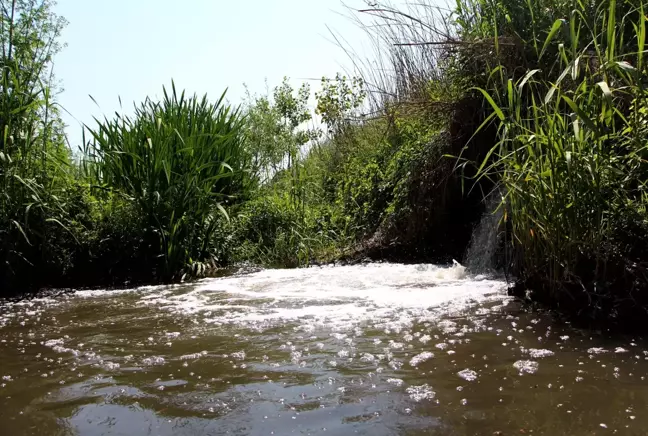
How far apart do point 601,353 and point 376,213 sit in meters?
4.27

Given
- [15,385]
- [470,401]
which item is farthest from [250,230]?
[470,401]

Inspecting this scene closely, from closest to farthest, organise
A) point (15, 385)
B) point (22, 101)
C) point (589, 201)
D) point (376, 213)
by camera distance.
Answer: point (15, 385), point (589, 201), point (22, 101), point (376, 213)

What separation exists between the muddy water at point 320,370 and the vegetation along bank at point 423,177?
612 millimetres

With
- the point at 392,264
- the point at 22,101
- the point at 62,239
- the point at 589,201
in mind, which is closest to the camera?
the point at 589,201

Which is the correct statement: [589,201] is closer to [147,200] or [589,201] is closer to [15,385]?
[15,385]

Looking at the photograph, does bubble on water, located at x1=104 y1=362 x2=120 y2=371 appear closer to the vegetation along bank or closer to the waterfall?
the vegetation along bank

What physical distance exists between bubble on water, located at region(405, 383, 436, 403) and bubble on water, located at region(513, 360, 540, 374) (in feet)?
1.36

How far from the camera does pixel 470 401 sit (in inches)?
71.0

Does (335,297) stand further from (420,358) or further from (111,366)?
(111,366)

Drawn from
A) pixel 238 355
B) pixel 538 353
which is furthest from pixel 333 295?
pixel 538 353

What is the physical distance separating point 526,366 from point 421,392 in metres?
0.52

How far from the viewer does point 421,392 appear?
1890 mm

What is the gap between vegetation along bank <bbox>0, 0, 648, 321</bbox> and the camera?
2.61 m

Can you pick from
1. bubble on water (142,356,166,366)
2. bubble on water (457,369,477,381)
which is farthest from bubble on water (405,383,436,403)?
bubble on water (142,356,166,366)
